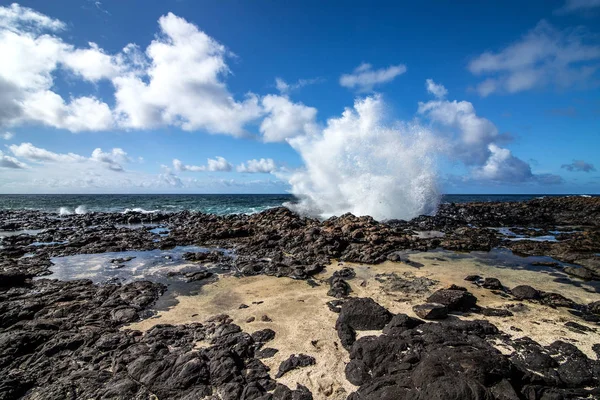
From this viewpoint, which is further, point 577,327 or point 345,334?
point 577,327

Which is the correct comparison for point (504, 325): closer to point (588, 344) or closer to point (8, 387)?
point (588, 344)

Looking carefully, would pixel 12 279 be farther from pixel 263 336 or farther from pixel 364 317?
pixel 364 317

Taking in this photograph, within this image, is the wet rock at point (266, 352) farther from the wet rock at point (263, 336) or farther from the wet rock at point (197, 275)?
the wet rock at point (197, 275)

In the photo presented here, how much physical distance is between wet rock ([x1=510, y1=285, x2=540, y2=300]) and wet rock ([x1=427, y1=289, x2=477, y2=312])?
2.06m

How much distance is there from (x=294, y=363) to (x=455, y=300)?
17.8ft

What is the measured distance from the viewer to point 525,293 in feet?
31.0

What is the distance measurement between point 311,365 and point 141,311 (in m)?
6.16

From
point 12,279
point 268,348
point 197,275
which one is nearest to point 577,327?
point 268,348

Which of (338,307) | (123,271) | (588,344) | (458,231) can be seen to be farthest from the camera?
(458,231)

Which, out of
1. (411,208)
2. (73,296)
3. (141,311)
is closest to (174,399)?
(141,311)

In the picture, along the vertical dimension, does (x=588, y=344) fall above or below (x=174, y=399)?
above

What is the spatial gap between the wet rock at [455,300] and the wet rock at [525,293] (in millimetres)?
2064

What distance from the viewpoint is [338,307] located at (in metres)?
8.77

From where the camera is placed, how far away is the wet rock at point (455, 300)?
8.33m
